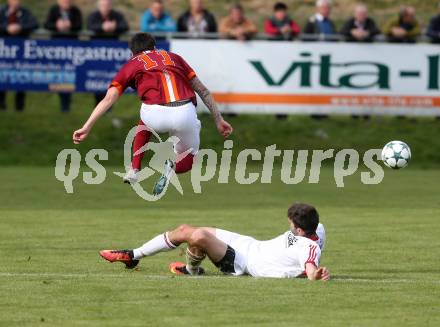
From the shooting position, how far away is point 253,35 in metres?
A: 27.4

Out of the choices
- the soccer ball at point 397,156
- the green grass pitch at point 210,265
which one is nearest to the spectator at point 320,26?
the green grass pitch at point 210,265

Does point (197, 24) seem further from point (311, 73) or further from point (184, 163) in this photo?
point (184, 163)

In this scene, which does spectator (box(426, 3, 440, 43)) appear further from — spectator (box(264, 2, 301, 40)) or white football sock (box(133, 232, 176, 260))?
white football sock (box(133, 232, 176, 260))

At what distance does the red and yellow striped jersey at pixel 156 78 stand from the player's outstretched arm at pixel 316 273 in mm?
3950

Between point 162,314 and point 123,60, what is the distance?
688 inches

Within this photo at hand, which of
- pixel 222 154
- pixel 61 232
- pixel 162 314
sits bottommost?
pixel 222 154

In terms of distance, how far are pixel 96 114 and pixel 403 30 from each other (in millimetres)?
14611

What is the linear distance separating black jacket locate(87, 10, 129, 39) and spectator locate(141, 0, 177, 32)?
516mm

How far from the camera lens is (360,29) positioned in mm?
27531

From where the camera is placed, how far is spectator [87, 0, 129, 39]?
27078mm

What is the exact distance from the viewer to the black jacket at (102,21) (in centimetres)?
2712

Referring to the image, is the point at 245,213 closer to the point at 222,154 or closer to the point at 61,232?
the point at 61,232

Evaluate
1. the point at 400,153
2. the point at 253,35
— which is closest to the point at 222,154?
the point at 253,35

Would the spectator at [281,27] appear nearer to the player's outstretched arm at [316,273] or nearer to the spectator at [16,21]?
the spectator at [16,21]
